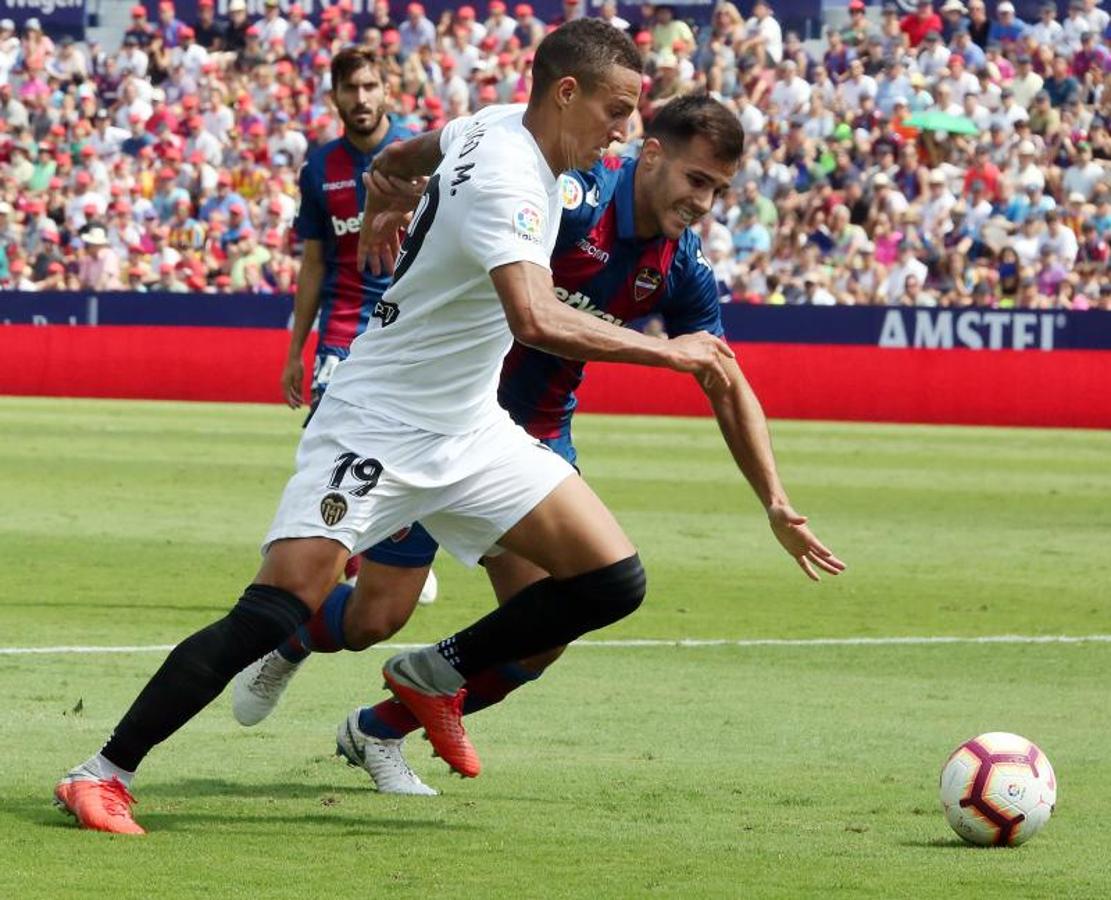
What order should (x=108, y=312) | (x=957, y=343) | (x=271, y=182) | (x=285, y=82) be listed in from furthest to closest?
(x=285, y=82) < (x=271, y=182) < (x=108, y=312) < (x=957, y=343)

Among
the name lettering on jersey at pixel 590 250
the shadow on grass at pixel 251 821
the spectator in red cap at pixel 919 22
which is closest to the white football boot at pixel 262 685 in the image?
the shadow on grass at pixel 251 821

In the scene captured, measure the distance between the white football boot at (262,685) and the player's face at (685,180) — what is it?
1910 millimetres

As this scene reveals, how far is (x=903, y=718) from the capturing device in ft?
27.5

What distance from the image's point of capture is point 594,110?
235 inches

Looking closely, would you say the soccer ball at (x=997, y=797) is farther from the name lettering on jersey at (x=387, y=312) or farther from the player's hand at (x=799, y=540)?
the name lettering on jersey at (x=387, y=312)

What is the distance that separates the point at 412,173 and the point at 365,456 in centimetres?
128

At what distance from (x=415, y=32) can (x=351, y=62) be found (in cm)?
2573

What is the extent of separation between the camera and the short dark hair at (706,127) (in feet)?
21.4

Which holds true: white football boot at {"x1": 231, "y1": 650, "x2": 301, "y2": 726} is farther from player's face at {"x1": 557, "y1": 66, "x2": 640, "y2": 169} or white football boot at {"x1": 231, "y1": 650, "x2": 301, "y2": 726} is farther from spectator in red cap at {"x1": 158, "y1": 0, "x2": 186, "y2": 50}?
spectator in red cap at {"x1": 158, "y1": 0, "x2": 186, "y2": 50}

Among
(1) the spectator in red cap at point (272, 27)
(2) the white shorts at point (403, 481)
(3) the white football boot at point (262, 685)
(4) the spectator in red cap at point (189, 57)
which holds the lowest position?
(4) the spectator in red cap at point (189, 57)

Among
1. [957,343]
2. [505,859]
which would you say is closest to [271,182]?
[957,343]

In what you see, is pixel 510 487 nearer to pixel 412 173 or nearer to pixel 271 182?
pixel 412 173

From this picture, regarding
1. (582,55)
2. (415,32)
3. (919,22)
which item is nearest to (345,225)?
(582,55)

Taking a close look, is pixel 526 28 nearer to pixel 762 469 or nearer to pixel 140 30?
pixel 140 30
